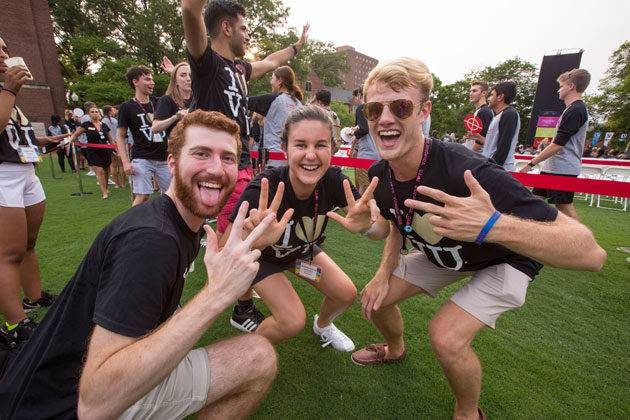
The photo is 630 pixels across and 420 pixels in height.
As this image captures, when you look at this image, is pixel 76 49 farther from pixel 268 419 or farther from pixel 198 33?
pixel 268 419

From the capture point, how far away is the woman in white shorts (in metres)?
2.15

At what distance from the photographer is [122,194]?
820cm

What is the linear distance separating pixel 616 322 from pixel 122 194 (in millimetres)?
10482

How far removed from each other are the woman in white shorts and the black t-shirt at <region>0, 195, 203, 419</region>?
1.49m

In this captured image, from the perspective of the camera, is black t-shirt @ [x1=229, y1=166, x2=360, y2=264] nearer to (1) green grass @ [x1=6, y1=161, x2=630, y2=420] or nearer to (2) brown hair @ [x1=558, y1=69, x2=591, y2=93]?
(1) green grass @ [x1=6, y1=161, x2=630, y2=420]

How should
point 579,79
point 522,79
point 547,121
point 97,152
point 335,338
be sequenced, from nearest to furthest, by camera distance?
point 335,338, point 579,79, point 97,152, point 547,121, point 522,79

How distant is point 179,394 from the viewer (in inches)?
53.3

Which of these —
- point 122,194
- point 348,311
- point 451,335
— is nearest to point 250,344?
point 451,335

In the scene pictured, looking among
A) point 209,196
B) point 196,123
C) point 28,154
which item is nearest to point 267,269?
A: point 209,196

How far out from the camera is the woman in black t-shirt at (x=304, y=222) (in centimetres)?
216

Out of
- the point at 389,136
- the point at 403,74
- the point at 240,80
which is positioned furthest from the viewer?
the point at 240,80

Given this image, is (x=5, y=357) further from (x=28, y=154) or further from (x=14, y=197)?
(x=28, y=154)

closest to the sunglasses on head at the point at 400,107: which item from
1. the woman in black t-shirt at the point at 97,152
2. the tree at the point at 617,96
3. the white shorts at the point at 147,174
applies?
the white shorts at the point at 147,174

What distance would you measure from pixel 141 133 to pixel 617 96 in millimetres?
43843
